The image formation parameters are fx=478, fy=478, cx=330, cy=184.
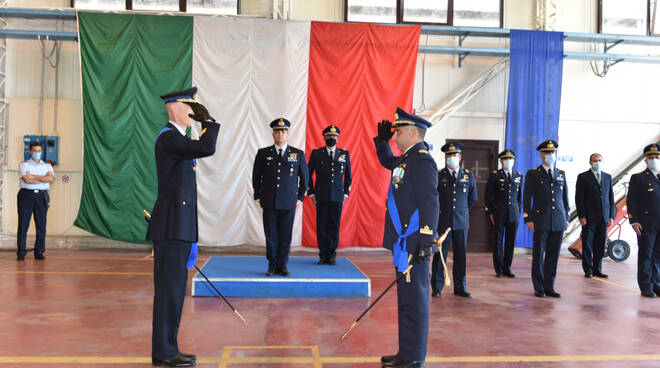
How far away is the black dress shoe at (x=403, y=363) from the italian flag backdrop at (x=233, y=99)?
5389mm

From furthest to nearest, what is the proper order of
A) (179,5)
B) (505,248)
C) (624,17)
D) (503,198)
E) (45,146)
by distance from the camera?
(624,17)
(179,5)
(45,146)
(503,198)
(505,248)

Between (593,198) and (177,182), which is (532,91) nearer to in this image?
(593,198)

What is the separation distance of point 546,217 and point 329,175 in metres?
2.67

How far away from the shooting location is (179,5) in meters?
8.86

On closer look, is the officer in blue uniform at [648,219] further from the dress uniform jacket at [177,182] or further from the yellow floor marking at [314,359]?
the dress uniform jacket at [177,182]

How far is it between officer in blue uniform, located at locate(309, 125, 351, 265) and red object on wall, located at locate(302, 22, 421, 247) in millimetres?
1867

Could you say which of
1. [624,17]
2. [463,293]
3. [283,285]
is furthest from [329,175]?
[624,17]

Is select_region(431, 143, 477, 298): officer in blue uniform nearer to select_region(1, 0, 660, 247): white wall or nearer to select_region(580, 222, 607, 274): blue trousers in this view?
select_region(580, 222, 607, 274): blue trousers

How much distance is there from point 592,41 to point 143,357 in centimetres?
968

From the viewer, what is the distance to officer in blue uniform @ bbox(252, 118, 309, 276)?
5.36 metres

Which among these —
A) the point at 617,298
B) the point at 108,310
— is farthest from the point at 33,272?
the point at 617,298

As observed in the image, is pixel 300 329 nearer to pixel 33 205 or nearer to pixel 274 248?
pixel 274 248

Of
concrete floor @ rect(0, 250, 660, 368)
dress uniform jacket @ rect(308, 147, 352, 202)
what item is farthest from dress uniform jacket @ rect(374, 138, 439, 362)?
dress uniform jacket @ rect(308, 147, 352, 202)

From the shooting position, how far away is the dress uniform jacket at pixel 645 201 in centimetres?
537
